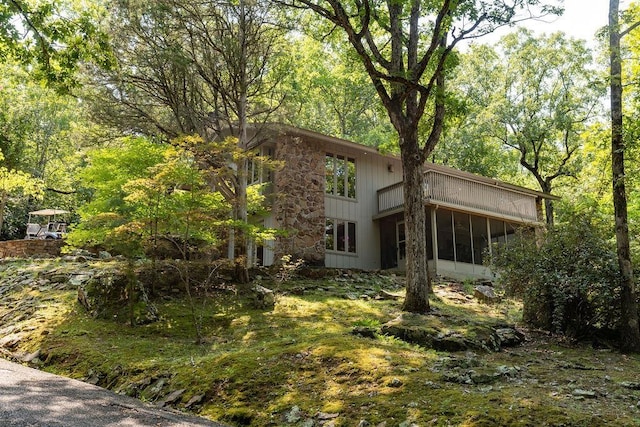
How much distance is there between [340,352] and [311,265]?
11.0 metres

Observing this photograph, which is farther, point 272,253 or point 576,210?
point 272,253

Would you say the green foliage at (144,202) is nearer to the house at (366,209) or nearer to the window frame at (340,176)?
the house at (366,209)

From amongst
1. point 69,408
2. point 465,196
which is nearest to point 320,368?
point 69,408

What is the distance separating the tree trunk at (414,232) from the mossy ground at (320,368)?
48 centimetres

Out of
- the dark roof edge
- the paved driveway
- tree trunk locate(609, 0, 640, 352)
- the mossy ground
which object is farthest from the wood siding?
the paved driveway

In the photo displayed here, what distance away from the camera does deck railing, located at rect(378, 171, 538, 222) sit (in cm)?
1827

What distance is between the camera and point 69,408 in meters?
4.81

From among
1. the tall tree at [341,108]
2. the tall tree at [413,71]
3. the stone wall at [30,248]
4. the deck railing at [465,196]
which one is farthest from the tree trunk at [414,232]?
the tall tree at [341,108]

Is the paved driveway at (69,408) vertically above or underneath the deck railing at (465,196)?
underneath

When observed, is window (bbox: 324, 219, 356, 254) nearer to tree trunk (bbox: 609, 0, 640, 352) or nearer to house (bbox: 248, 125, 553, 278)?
house (bbox: 248, 125, 553, 278)

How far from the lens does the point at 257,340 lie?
824cm

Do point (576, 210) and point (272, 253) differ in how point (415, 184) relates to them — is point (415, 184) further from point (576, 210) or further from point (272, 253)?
point (272, 253)

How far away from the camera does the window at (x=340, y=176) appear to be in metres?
19.1

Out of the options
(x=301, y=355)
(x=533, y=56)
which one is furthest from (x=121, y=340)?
(x=533, y=56)
